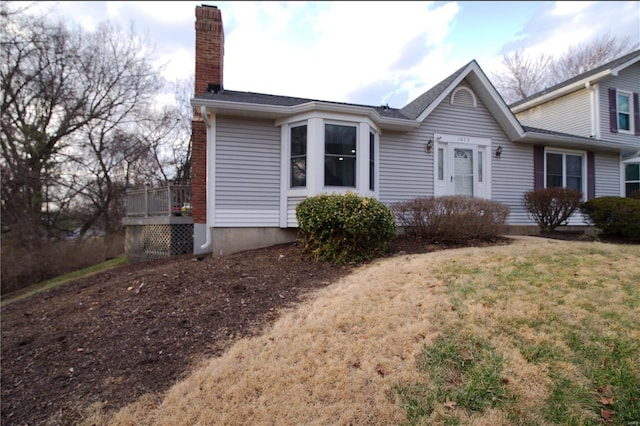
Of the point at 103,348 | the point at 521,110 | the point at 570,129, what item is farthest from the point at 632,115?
the point at 103,348

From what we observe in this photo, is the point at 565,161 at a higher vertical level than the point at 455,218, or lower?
higher

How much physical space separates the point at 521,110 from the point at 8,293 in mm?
21293

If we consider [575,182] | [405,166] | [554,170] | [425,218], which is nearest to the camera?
→ [425,218]

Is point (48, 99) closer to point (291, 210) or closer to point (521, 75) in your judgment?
point (291, 210)

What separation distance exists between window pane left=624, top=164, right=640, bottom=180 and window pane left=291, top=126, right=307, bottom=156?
39.7 feet

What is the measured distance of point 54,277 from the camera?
42.7ft

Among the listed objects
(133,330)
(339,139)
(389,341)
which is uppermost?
(339,139)

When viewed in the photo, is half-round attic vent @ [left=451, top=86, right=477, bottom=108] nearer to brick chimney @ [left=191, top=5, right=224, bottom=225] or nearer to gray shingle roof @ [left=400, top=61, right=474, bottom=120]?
gray shingle roof @ [left=400, top=61, right=474, bottom=120]

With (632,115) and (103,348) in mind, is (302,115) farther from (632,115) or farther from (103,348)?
(632,115)

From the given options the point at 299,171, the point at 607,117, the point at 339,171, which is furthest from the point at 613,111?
the point at 299,171

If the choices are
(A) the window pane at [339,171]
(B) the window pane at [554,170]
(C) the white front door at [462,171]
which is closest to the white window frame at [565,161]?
(B) the window pane at [554,170]

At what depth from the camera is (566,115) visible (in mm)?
13367

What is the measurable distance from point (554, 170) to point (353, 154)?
7467 mm

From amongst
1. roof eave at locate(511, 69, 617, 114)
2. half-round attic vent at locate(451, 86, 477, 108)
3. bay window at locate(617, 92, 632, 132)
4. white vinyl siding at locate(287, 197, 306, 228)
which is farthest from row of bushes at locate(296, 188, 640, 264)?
bay window at locate(617, 92, 632, 132)
